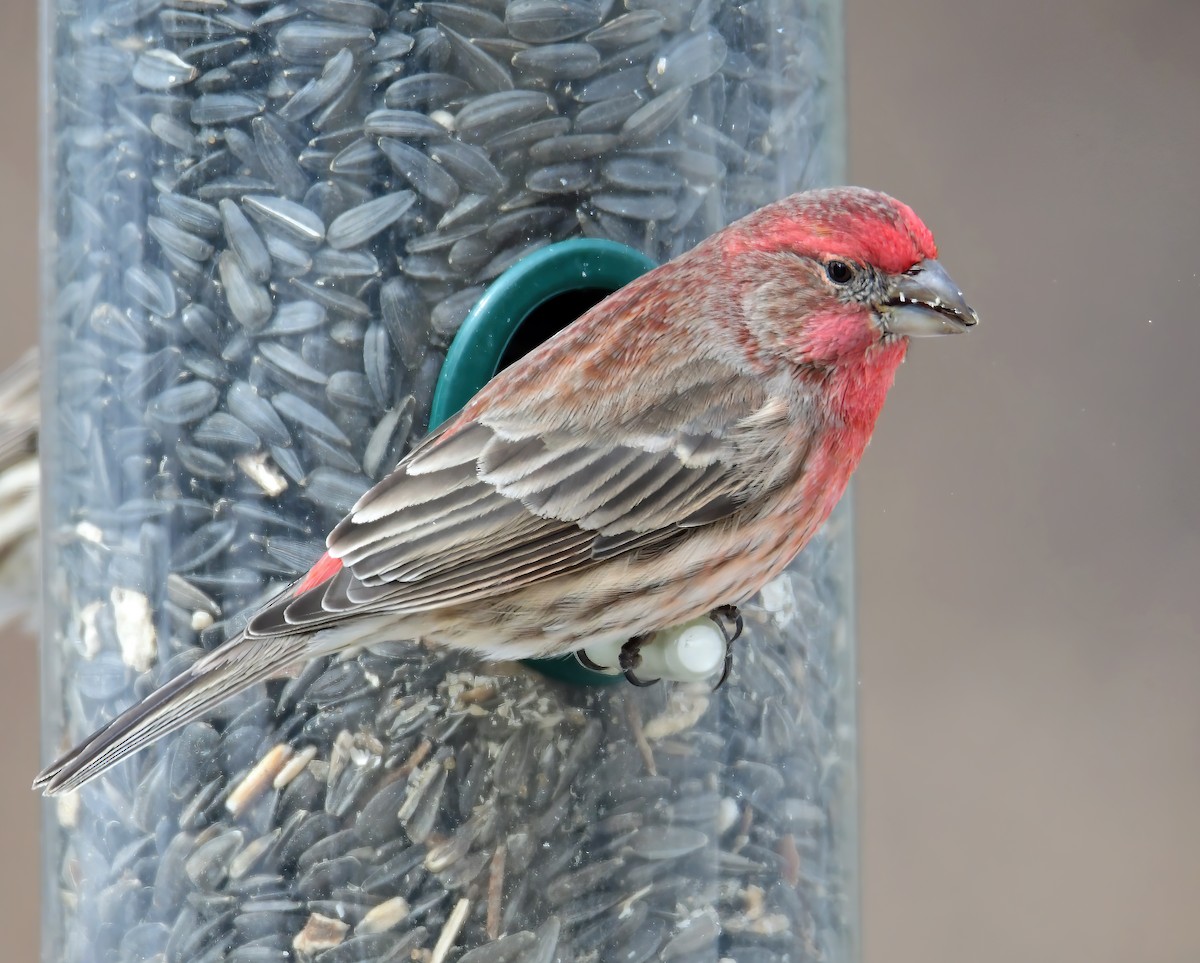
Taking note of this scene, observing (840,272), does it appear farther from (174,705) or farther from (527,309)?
(174,705)

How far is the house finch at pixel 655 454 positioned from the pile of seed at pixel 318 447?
0.17 meters

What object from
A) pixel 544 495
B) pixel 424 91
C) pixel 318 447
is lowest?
pixel 544 495

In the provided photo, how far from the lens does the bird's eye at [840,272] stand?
142 inches

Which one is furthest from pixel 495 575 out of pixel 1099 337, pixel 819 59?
pixel 1099 337

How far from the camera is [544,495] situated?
11.3 ft

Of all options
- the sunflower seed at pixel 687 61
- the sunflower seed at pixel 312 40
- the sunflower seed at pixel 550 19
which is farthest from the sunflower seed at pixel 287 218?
the sunflower seed at pixel 687 61

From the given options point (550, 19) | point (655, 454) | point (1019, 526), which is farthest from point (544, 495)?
point (1019, 526)

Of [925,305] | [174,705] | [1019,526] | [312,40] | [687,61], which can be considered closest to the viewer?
[174,705]

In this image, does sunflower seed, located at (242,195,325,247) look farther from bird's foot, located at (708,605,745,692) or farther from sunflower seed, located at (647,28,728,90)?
bird's foot, located at (708,605,745,692)

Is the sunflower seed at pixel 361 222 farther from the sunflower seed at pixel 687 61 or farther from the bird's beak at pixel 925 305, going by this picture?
the bird's beak at pixel 925 305

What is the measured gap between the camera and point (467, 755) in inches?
138

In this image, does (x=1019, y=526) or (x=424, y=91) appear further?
(x=1019, y=526)

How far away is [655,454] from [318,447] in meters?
0.61

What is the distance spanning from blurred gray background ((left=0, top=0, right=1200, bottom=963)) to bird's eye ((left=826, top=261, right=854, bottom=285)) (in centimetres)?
268
